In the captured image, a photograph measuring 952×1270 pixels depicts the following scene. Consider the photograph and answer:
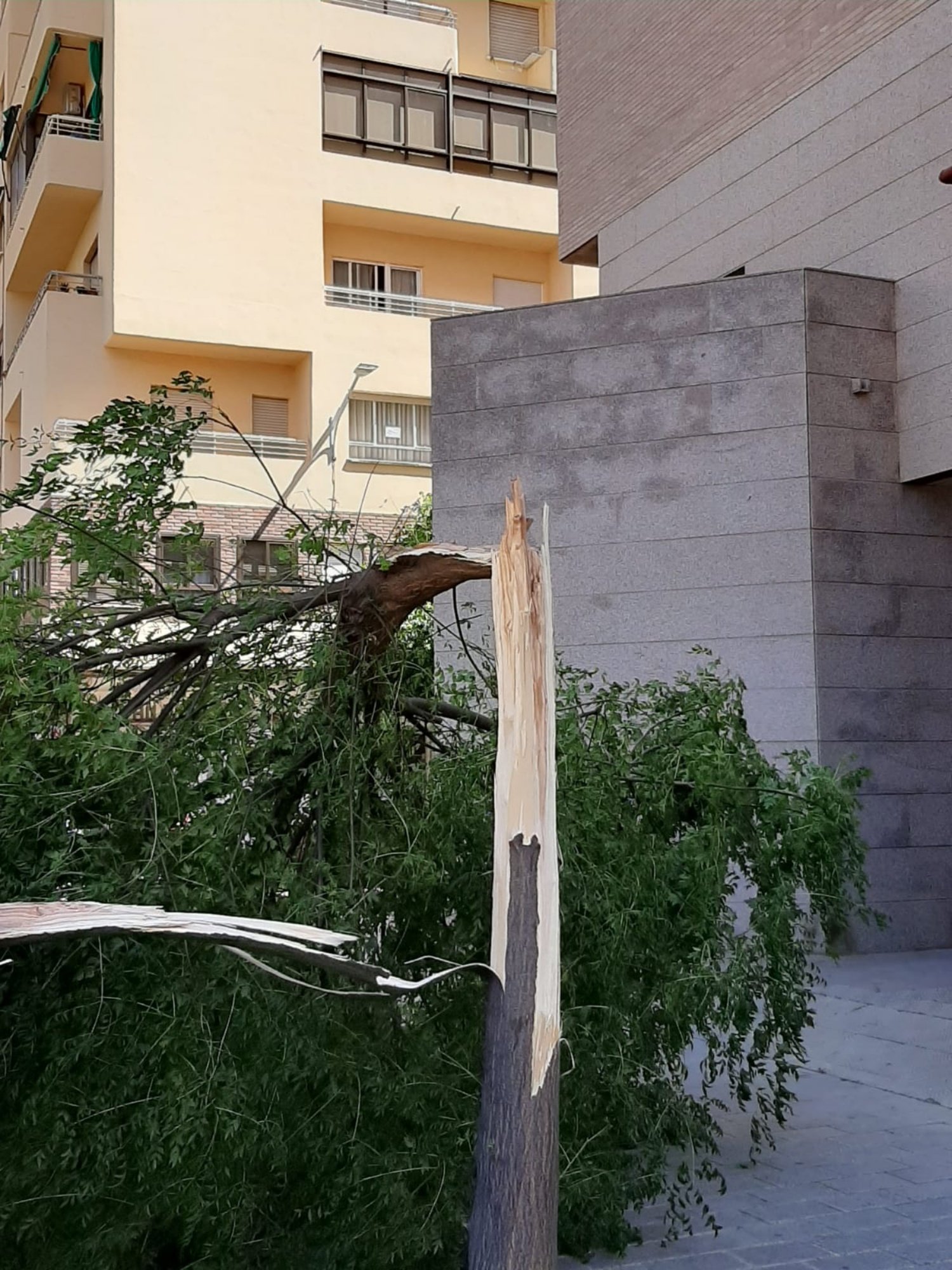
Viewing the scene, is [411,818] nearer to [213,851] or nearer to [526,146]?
[213,851]

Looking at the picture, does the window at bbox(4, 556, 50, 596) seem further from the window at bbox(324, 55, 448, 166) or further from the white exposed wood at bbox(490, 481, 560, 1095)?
the window at bbox(324, 55, 448, 166)

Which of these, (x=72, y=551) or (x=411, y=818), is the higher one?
(x=72, y=551)

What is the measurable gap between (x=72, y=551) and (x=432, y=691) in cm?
133

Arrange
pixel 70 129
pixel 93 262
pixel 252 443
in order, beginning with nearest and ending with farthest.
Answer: pixel 252 443, pixel 70 129, pixel 93 262

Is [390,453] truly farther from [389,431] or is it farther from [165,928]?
[165,928]

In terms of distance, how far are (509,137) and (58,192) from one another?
7.50m

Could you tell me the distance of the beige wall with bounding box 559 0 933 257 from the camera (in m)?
11.7

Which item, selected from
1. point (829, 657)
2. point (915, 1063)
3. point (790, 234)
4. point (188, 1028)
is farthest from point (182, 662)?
point (790, 234)

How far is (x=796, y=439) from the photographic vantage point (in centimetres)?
1084

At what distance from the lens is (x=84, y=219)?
2477cm

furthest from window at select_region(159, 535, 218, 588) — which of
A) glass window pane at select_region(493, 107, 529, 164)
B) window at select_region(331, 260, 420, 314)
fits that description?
glass window pane at select_region(493, 107, 529, 164)

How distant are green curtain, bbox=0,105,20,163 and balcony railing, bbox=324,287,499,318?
8.31 meters

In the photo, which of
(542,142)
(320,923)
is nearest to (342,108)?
Result: (542,142)

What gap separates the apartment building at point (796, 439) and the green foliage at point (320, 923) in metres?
5.47
